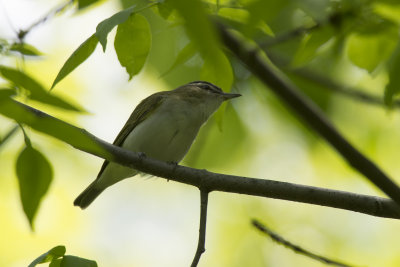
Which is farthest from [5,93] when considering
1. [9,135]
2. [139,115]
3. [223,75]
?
[139,115]

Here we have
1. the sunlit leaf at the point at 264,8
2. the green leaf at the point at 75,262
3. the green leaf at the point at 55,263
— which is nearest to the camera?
the sunlit leaf at the point at 264,8

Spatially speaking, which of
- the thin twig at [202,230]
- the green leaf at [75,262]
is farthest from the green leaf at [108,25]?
the thin twig at [202,230]

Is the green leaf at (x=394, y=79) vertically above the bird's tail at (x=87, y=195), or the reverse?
the green leaf at (x=394, y=79)

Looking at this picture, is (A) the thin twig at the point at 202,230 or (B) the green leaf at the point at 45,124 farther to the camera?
(A) the thin twig at the point at 202,230

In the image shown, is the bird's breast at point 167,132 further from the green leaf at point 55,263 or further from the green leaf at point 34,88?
the green leaf at point 34,88

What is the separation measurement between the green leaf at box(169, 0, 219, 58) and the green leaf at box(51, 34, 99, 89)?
142cm

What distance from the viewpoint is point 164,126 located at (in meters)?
6.74

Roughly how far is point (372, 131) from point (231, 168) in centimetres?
225

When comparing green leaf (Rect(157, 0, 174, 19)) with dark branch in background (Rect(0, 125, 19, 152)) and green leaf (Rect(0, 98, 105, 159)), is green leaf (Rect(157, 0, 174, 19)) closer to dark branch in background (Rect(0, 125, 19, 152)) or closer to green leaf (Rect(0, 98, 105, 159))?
Answer: dark branch in background (Rect(0, 125, 19, 152))

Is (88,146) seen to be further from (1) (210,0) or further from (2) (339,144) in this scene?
(1) (210,0)

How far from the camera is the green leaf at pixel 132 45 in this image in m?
3.05

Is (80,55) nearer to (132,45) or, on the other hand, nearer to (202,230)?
(132,45)

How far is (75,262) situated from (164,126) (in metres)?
3.93

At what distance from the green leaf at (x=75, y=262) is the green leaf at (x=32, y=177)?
40 cm
